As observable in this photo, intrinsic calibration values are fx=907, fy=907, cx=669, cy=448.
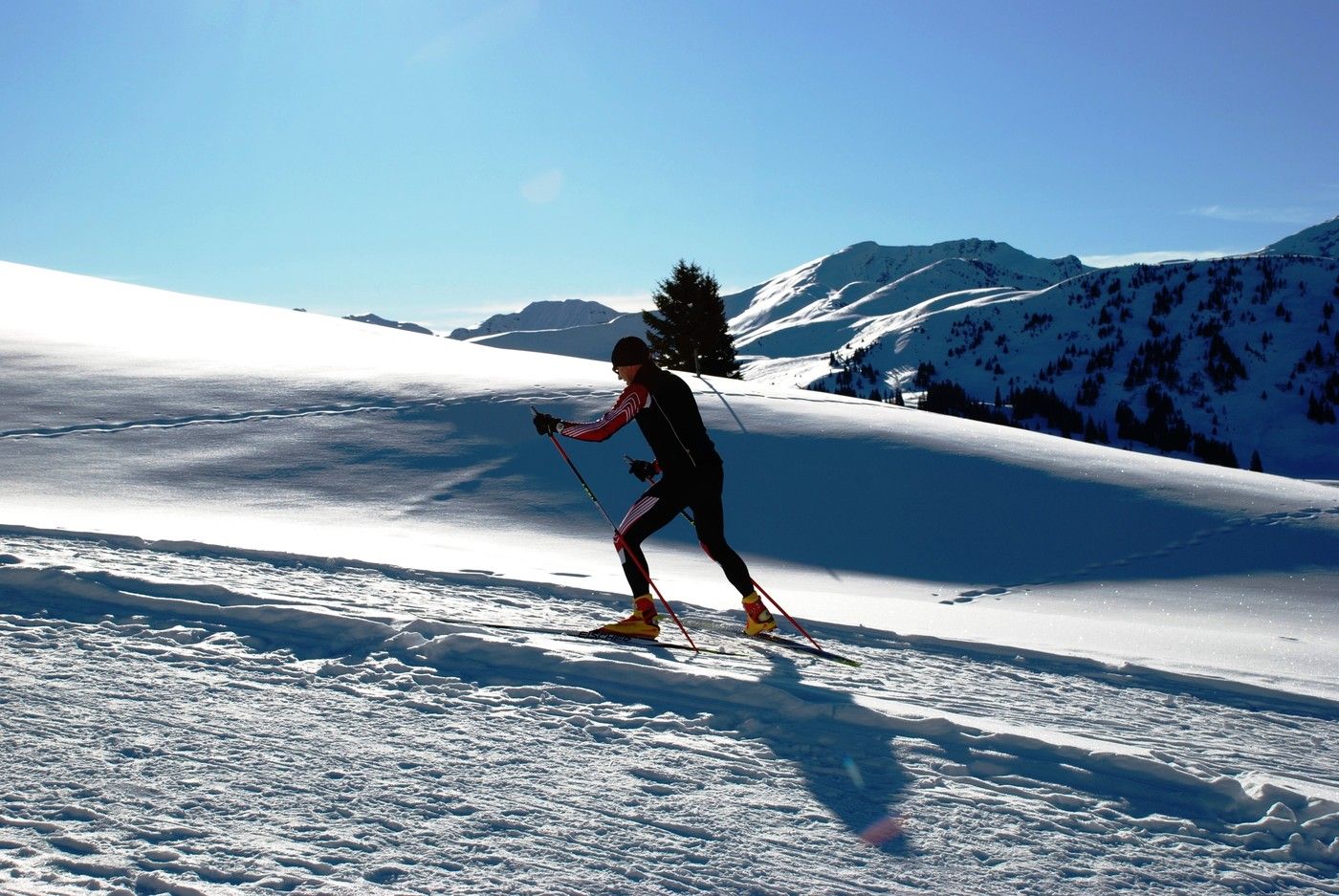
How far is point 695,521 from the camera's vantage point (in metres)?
6.40

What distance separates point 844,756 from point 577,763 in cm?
115

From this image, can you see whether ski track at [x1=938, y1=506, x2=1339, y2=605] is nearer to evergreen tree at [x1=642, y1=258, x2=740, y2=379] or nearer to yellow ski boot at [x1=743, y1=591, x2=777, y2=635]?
yellow ski boot at [x1=743, y1=591, x2=777, y2=635]

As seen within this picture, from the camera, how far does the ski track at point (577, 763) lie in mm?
2879

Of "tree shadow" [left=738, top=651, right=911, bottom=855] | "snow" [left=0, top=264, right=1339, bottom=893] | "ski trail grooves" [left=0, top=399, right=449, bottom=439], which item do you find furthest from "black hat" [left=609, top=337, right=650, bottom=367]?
"ski trail grooves" [left=0, top=399, right=449, bottom=439]

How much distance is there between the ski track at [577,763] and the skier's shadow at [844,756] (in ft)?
0.05

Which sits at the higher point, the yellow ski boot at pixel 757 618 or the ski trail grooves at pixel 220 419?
the ski trail grooves at pixel 220 419

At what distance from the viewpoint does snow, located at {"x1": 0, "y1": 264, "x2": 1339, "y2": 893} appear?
303cm

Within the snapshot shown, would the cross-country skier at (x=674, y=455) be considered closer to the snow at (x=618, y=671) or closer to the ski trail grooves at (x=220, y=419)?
the snow at (x=618, y=671)

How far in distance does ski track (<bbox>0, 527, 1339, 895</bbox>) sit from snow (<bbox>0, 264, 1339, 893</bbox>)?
0.06ft

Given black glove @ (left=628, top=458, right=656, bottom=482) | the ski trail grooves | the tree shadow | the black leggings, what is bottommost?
the tree shadow

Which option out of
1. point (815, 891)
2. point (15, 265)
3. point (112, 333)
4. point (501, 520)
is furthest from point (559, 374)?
point (15, 265)

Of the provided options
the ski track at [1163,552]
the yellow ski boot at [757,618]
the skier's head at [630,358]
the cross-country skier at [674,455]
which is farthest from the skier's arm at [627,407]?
the ski track at [1163,552]

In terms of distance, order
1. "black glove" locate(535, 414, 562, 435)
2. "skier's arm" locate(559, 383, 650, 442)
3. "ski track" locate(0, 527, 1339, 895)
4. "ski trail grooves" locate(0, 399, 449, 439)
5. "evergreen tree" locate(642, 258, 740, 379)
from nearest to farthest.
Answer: "ski track" locate(0, 527, 1339, 895)
"skier's arm" locate(559, 383, 650, 442)
"black glove" locate(535, 414, 562, 435)
"ski trail grooves" locate(0, 399, 449, 439)
"evergreen tree" locate(642, 258, 740, 379)

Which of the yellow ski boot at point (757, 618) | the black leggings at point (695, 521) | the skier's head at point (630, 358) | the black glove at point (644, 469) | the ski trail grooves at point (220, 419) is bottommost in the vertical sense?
the yellow ski boot at point (757, 618)
